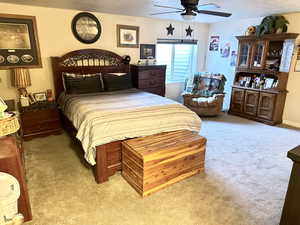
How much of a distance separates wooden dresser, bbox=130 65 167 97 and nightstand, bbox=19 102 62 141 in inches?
72.5

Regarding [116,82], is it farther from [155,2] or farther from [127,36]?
[155,2]

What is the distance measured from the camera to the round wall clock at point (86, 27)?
4.09 m

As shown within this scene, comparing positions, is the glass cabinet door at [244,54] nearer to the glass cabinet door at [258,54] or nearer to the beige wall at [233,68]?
the glass cabinet door at [258,54]

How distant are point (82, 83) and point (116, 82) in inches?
25.9

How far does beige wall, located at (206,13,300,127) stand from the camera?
4262 mm

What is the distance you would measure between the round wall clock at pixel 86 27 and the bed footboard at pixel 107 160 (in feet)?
8.91

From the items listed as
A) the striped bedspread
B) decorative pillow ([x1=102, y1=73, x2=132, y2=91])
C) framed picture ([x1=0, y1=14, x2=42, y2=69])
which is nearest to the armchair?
decorative pillow ([x1=102, y1=73, x2=132, y2=91])

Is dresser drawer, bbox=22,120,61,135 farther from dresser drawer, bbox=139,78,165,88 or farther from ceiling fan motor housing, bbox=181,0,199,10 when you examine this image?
ceiling fan motor housing, bbox=181,0,199,10

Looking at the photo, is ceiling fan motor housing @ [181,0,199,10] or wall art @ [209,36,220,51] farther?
wall art @ [209,36,220,51]

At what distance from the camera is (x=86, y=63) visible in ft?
14.3

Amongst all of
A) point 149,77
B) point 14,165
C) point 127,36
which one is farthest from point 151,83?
point 14,165

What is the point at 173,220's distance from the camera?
191 cm

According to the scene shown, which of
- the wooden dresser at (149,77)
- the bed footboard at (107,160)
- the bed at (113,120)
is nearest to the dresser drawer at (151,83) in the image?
the wooden dresser at (149,77)

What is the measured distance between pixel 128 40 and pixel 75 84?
1.76 metres
